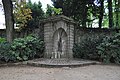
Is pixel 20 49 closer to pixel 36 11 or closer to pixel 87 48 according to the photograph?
pixel 87 48

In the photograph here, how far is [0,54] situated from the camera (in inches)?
366

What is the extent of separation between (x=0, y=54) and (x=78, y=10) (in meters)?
9.65

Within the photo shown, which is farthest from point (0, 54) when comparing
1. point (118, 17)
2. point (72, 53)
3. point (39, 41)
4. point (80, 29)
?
point (118, 17)

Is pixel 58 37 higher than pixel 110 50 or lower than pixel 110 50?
higher

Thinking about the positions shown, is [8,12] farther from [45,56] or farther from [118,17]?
[118,17]

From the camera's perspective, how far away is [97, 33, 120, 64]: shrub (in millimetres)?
9859

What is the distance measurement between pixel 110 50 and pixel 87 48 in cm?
141

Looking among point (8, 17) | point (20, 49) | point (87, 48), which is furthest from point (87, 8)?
point (20, 49)

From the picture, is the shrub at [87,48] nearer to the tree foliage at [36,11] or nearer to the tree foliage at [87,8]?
the tree foliage at [87,8]

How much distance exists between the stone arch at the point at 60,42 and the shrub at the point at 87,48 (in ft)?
2.30

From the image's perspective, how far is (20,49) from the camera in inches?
384

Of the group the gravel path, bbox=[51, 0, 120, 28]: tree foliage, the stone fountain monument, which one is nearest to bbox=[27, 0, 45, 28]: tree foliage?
bbox=[51, 0, 120, 28]: tree foliage

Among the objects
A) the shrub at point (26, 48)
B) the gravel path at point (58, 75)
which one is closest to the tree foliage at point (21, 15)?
the shrub at point (26, 48)

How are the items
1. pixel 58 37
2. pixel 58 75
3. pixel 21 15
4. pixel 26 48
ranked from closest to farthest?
pixel 58 75, pixel 26 48, pixel 58 37, pixel 21 15
